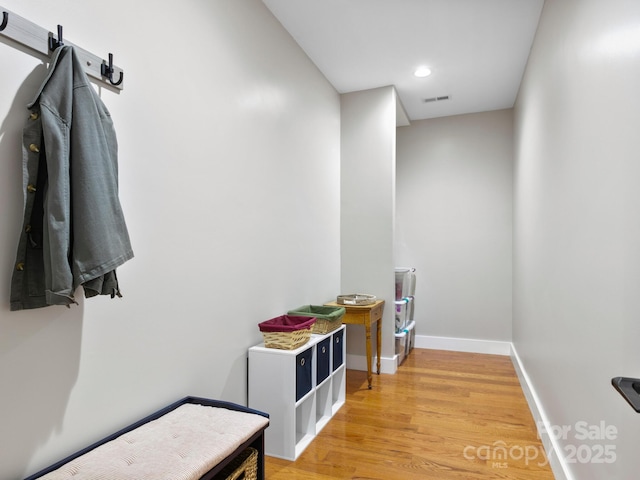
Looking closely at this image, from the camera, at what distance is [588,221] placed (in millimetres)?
1560

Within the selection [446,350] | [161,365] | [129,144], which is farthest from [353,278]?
[129,144]

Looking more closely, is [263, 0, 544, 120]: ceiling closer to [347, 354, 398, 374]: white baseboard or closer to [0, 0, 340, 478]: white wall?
[0, 0, 340, 478]: white wall

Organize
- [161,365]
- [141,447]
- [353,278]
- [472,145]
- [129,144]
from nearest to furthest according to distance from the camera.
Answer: [141,447] → [129,144] → [161,365] → [353,278] → [472,145]

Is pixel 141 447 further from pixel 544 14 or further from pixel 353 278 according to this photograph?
pixel 544 14

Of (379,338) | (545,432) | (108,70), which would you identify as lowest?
(545,432)

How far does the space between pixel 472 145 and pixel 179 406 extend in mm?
4096

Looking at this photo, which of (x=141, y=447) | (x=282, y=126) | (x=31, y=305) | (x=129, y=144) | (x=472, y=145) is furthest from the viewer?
(x=472, y=145)

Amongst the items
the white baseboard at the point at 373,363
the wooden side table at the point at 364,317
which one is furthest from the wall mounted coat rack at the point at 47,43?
the white baseboard at the point at 373,363

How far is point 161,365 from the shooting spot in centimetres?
170

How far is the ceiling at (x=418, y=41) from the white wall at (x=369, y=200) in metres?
0.25

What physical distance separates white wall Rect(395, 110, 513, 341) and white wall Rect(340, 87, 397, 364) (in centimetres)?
115

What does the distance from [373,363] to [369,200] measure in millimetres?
1546

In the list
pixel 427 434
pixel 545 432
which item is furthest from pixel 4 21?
pixel 545 432

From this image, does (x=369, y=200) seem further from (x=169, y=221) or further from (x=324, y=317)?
(x=169, y=221)
